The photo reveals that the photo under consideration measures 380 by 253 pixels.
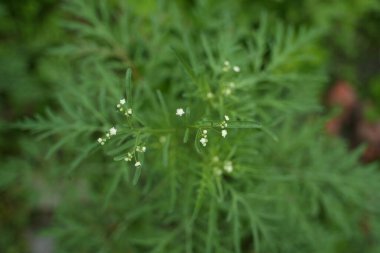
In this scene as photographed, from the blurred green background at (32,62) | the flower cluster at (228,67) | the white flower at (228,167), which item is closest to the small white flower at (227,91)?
the flower cluster at (228,67)

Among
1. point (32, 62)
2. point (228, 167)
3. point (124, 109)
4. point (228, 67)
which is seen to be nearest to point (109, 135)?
point (124, 109)

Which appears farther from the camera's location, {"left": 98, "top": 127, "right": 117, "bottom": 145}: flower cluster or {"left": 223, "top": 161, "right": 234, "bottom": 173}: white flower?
{"left": 223, "top": 161, "right": 234, "bottom": 173}: white flower

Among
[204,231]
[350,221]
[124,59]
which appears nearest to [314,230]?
[350,221]

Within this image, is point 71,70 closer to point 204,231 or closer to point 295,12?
point 204,231

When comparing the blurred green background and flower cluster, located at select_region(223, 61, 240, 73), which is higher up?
the blurred green background

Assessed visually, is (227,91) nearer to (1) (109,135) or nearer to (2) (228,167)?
(2) (228,167)

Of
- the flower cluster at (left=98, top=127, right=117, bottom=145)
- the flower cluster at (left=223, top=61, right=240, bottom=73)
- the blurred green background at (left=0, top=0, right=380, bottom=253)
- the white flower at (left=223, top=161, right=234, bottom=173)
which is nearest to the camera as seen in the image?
the flower cluster at (left=98, top=127, right=117, bottom=145)

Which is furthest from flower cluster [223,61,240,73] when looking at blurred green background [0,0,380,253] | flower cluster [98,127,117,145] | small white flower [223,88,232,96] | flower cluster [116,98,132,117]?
blurred green background [0,0,380,253]

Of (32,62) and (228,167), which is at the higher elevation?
(32,62)

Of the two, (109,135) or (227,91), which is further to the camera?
(227,91)

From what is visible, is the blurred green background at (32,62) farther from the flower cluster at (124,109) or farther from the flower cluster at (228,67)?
the flower cluster at (124,109)

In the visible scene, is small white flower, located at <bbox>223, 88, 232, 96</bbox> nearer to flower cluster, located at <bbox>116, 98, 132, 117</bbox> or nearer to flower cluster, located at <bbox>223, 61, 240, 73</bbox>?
flower cluster, located at <bbox>223, 61, 240, 73</bbox>
